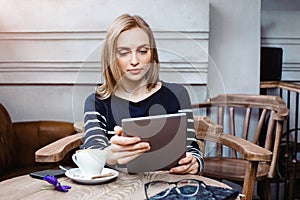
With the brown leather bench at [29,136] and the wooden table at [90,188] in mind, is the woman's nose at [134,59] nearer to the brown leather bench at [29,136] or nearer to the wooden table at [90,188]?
the wooden table at [90,188]

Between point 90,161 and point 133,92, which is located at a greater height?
point 133,92

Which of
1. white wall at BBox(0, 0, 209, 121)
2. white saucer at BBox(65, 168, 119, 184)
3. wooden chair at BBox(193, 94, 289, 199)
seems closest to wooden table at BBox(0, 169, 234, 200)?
white saucer at BBox(65, 168, 119, 184)

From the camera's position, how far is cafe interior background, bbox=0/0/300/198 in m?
2.46

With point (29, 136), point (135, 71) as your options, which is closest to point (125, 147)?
point (135, 71)

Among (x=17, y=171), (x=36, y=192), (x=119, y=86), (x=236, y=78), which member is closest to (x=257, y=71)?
(x=236, y=78)

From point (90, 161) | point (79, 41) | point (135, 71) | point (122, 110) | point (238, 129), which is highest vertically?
point (79, 41)

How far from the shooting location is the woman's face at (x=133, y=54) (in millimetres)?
1504

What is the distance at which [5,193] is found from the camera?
4.09 ft

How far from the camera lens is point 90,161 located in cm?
133

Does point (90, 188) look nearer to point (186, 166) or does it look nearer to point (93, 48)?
point (186, 166)

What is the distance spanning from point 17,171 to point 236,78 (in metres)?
1.29

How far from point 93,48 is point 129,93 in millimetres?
960

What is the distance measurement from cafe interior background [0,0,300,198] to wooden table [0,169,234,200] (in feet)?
3.21

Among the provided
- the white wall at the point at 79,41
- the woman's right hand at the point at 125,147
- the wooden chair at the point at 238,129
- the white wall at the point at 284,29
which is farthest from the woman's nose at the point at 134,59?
the white wall at the point at 284,29
